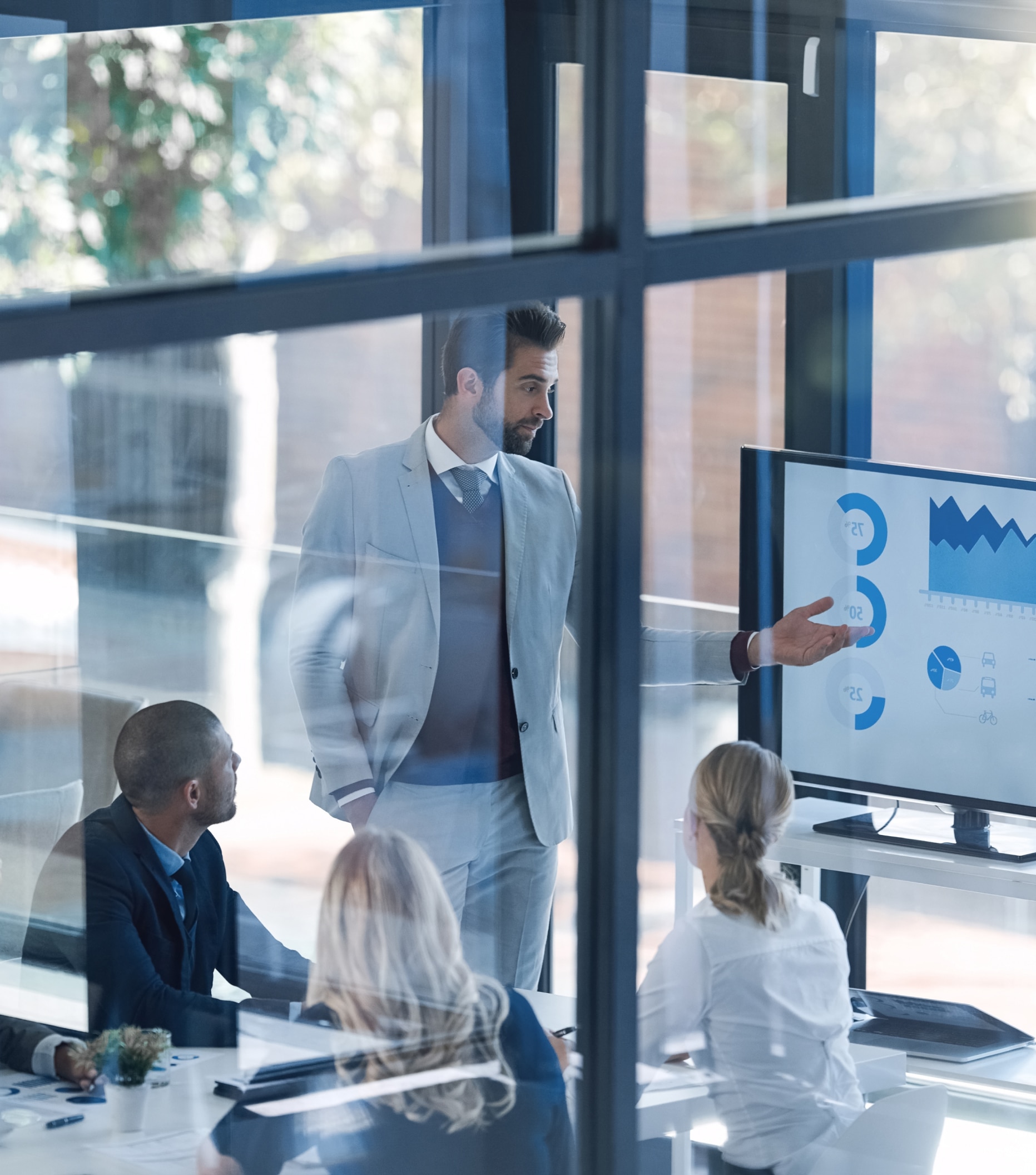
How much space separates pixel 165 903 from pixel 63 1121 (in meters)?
0.39

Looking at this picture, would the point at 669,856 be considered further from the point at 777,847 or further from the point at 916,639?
the point at 916,639

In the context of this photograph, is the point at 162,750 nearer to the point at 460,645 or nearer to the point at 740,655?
the point at 460,645

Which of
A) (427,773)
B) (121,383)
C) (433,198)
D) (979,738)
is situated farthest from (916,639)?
(121,383)

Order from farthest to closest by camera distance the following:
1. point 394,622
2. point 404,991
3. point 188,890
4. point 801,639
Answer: point 801,639 → point 394,622 → point 188,890 → point 404,991

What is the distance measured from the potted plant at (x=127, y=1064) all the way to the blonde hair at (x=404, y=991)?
0.79 feet

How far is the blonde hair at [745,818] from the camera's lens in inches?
97.3

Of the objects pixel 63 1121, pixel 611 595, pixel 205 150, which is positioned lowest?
pixel 63 1121

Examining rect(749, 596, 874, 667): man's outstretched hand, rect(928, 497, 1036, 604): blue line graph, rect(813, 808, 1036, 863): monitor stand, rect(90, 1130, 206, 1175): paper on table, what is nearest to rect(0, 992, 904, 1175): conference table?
rect(90, 1130, 206, 1175): paper on table

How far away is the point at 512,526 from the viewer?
2.60 metres

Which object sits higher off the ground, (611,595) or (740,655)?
(611,595)

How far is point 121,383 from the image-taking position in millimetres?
2396

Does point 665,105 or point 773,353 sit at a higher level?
point 665,105

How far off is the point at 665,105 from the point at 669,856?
120 centimetres

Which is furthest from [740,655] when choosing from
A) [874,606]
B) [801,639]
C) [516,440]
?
[516,440]
